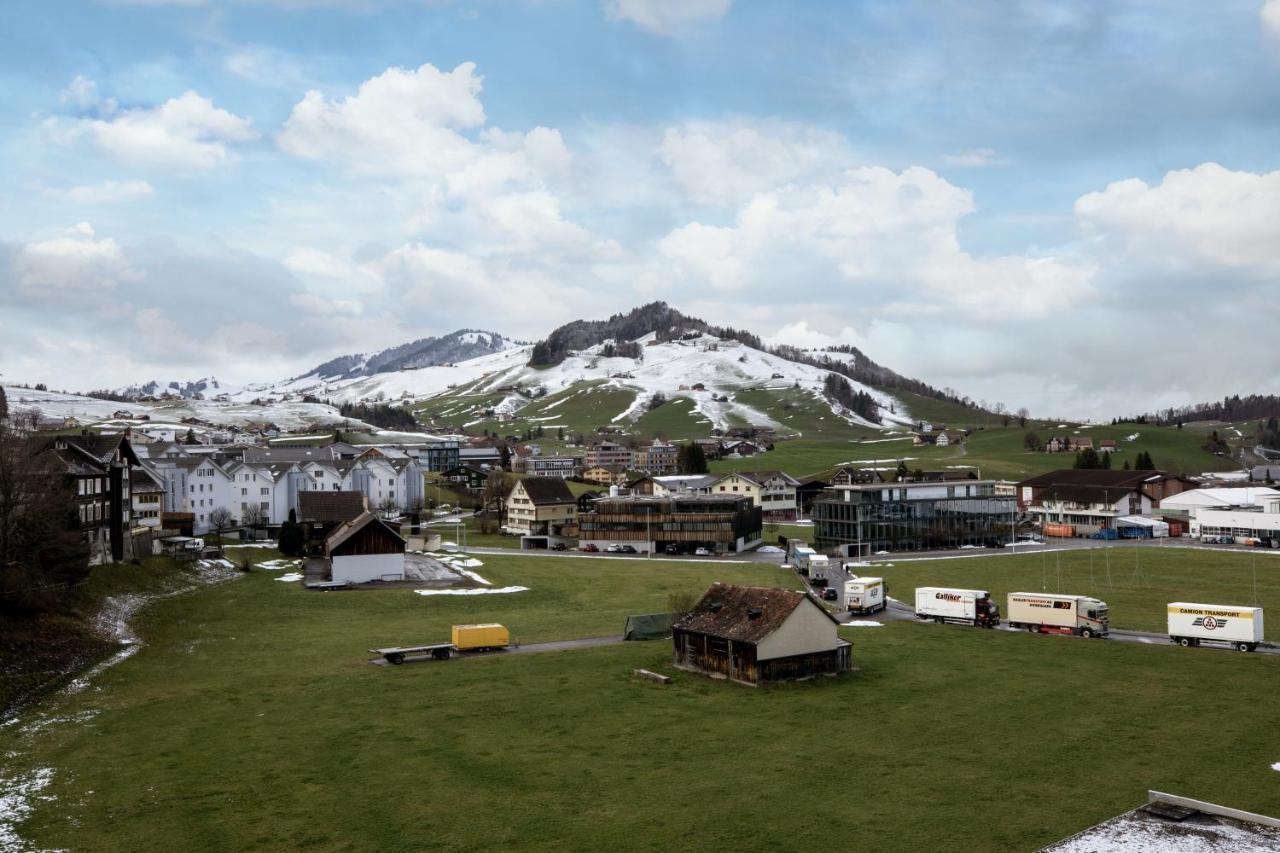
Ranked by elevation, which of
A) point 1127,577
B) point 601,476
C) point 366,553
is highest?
point 601,476

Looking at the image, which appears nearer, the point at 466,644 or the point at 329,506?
the point at 466,644

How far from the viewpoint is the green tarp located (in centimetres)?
5388

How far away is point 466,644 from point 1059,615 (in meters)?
34.7

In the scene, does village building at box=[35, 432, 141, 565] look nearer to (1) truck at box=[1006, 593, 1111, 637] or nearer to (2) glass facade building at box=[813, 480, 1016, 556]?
(1) truck at box=[1006, 593, 1111, 637]

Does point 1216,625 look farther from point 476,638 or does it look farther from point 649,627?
point 476,638

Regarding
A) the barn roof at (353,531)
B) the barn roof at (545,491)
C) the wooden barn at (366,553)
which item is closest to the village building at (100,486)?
the barn roof at (353,531)

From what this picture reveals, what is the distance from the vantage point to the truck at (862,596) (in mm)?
63438

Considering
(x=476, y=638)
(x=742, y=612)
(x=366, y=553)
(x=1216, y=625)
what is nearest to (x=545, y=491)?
(x=366, y=553)

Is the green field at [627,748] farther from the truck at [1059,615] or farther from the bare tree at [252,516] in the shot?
the bare tree at [252,516]

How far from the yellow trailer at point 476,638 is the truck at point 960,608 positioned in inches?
1104

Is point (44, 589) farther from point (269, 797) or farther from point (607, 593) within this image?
point (607, 593)

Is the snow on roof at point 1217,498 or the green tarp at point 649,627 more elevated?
the snow on roof at point 1217,498

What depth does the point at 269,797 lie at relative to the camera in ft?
93.6

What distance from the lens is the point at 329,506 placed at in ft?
330
